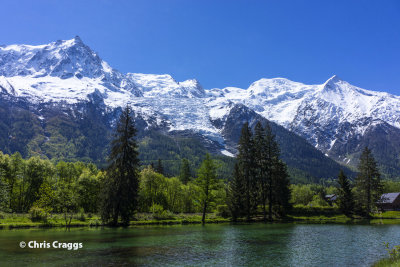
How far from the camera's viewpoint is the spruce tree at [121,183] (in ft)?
175

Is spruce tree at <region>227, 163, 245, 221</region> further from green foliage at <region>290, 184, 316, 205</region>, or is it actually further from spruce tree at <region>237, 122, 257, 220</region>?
green foliage at <region>290, 184, 316, 205</region>

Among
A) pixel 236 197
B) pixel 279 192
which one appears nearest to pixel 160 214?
pixel 236 197

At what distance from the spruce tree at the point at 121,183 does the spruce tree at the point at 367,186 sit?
206ft

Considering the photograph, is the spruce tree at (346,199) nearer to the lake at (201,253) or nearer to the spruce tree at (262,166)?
the spruce tree at (262,166)

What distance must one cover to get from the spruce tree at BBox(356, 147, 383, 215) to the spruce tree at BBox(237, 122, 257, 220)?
103ft

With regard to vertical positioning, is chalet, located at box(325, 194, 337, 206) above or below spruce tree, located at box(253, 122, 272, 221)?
below

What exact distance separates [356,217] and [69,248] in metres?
74.8

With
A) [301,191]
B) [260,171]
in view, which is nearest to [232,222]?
[260,171]

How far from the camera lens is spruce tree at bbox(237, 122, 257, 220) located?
72.8m

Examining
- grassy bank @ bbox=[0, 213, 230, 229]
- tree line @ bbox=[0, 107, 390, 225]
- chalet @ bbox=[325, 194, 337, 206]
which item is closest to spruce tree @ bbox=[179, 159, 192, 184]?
tree line @ bbox=[0, 107, 390, 225]

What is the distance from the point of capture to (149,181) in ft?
290

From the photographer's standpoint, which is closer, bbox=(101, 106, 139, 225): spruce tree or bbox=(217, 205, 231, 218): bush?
bbox=(101, 106, 139, 225): spruce tree

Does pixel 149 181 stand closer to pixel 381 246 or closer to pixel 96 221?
pixel 96 221

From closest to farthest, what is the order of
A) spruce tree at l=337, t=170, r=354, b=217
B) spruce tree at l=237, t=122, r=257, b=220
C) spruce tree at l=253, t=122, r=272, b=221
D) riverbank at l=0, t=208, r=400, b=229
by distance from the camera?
1. riverbank at l=0, t=208, r=400, b=229
2. spruce tree at l=237, t=122, r=257, b=220
3. spruce tree at l=253, t=122, r=272, b=221
4. spruce tree at l=337, t=170, r=354, b=217
